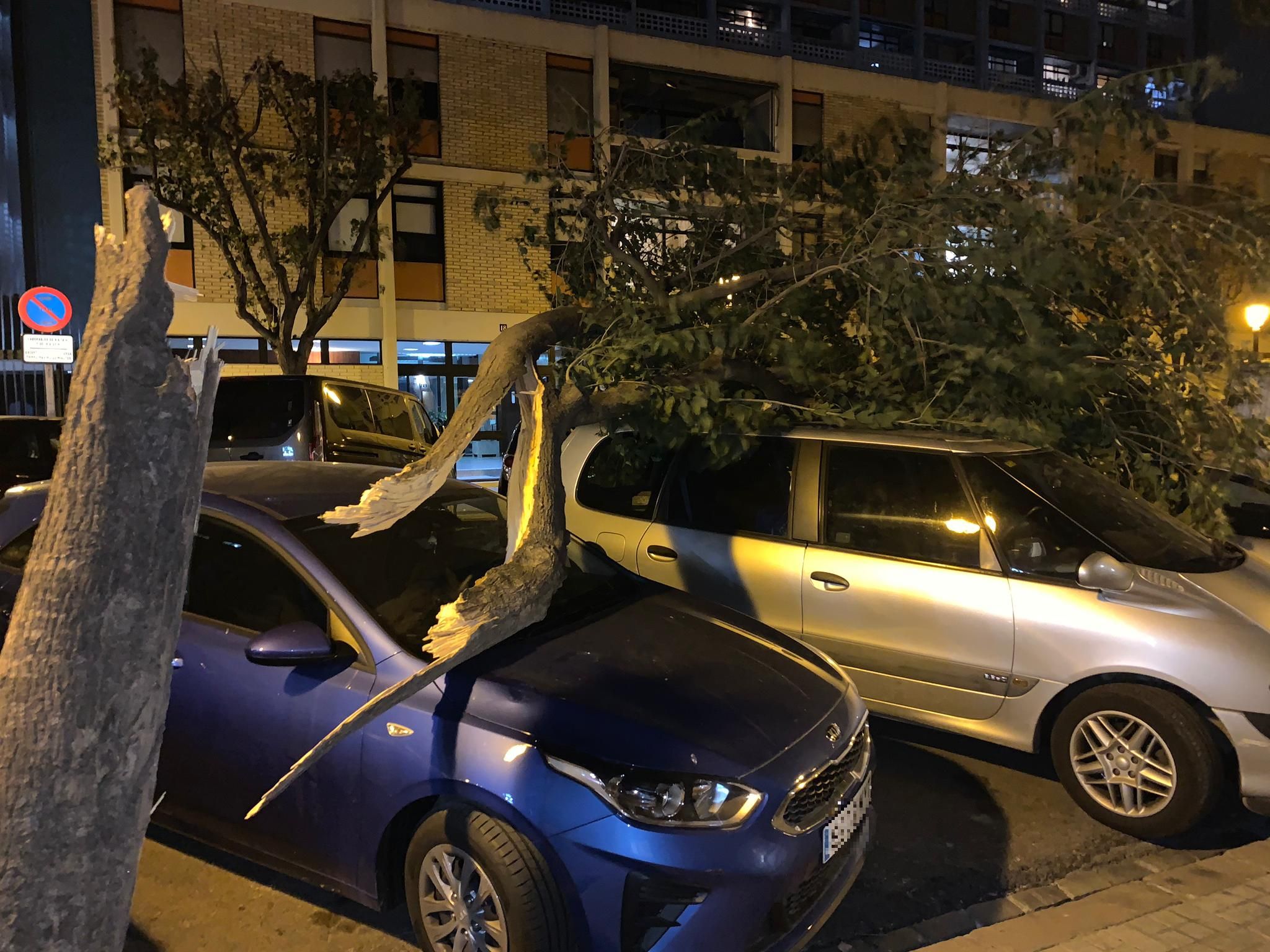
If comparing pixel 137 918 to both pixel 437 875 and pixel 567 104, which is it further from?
pixel 567 104

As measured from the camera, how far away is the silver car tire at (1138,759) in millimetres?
3686

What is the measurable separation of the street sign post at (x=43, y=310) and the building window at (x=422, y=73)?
26.0 ft

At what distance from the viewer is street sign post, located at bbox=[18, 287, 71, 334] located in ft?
32.9

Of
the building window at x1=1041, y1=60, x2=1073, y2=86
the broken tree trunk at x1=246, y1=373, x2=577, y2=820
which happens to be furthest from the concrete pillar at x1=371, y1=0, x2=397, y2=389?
the building window at x1=1041, y1=60, x2=1073, y2=86

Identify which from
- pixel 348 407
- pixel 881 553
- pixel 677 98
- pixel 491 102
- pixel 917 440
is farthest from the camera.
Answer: pixel 677 98

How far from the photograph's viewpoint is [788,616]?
468cm

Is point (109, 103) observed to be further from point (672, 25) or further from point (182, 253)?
point (672, 25)

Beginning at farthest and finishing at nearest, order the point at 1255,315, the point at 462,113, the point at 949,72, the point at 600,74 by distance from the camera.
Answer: the point at 949,72, the point at 600,74, the point at 462,113, the point at 1255,315

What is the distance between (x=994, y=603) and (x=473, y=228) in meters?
15.5

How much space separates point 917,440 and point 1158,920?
89.8 inches

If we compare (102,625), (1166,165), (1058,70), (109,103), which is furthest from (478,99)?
(1058,70)

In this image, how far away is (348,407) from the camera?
8.93 metres

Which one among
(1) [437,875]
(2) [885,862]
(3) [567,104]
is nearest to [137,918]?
(1) [437,875]

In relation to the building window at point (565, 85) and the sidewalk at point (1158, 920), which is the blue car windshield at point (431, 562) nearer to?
the sidewalk at point (1158, 920)
